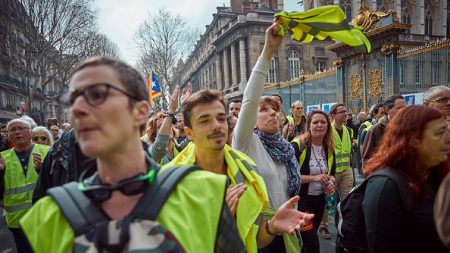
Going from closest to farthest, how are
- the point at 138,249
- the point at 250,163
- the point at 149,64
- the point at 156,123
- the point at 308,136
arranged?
1. the point at 138,249
2. the point at 250,163
3. the point at 308,136
4. the point at 156,123
5. the point at 149,64

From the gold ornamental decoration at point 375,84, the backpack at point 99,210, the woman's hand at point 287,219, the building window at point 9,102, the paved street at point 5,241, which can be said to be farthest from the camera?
the building window at point 9,102

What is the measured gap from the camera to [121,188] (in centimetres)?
118

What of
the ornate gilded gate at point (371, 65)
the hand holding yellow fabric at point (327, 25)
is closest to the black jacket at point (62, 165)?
the hand holding yellow fabric at point (327, 25)

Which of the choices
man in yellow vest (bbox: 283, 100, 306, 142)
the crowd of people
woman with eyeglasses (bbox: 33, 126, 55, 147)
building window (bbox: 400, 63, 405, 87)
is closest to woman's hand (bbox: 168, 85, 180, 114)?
the crowd of people

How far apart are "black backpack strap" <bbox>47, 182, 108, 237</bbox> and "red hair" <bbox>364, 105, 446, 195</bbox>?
5.78 feet

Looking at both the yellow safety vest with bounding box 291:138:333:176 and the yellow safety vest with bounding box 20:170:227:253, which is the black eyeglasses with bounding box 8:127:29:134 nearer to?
the yellow safety vest with bounding box 20:170:227:253

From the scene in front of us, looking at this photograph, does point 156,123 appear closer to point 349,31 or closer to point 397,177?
point 349,31

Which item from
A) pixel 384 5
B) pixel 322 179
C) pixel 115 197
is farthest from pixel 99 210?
pixel 384 5

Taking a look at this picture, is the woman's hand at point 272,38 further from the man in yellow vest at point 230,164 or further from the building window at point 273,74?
the building window at point 273,74

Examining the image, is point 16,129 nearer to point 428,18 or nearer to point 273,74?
point 273,74

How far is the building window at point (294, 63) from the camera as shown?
117 ft

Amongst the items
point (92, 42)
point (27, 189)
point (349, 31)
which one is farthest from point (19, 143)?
point (92, 42)

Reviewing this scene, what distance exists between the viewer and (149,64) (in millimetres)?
31234

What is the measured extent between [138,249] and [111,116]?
1.64 ft
